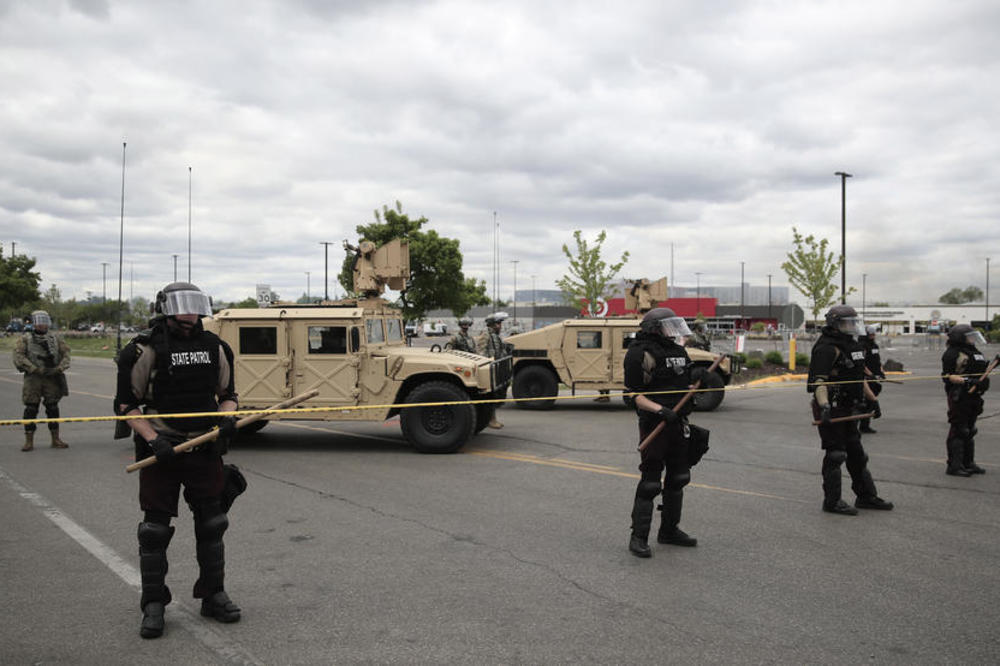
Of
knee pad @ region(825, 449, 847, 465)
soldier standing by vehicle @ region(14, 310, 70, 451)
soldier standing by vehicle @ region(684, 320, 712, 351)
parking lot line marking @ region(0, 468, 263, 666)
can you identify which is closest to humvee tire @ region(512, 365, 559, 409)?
soldier standing by vehicle @ region(684, 320, 712, 351)

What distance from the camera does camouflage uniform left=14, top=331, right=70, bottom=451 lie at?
396 inches

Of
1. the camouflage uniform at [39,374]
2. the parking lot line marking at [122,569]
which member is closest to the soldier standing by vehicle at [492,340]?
the camouflage uniform at [39,374]

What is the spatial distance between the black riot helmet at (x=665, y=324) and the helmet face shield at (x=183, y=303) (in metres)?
3.08

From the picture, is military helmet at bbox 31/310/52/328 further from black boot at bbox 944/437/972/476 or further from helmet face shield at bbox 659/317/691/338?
black boot at bbox 944/437/972/476

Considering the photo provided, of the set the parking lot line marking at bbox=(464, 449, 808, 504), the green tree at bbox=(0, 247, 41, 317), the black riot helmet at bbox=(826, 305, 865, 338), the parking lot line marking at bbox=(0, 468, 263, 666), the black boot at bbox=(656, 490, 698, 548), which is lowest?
the parking lot line marking at bbox=(0, 468, 263, 666)

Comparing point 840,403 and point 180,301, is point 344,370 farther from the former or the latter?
point 840,403

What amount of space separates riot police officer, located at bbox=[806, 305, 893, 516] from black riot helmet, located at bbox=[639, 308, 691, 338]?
1684mm

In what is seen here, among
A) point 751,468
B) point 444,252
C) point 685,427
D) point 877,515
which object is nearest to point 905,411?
point 751,468

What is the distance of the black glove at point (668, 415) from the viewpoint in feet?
17.3

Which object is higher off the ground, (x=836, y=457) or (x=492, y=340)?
(x=492, y=340)

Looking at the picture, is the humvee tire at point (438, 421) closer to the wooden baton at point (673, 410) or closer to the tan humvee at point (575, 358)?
the wooden baton at point (673, 410)

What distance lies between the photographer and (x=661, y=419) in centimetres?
545

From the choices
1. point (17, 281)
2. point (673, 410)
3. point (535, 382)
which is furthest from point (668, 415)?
point (17, 281)

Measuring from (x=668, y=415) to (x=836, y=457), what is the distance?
221 cm
